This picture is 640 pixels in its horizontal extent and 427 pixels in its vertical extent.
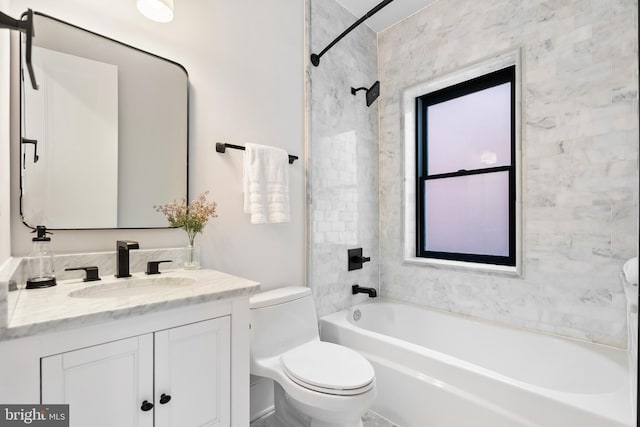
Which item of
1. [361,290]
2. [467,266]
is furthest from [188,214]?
[467,266]

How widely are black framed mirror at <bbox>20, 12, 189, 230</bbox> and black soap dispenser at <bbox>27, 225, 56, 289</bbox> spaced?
0.12m

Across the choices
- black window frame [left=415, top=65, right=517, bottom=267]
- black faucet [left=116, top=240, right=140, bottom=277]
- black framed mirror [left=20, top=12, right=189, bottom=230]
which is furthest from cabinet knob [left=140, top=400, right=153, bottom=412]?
black window frame [left=415, top=65, right=517, bottom=267]

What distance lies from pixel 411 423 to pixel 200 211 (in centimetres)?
158

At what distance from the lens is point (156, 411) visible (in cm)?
95

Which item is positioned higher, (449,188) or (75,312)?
(449,188)

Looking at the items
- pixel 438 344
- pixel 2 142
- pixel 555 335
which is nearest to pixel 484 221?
pixel 555 335

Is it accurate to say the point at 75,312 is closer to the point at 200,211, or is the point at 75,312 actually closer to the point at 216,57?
the point at 200,211

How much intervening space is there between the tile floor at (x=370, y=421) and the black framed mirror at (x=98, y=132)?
1298 millimetres

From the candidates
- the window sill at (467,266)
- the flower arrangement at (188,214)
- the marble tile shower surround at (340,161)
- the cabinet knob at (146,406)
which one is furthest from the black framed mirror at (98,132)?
the window sill at (467,266)

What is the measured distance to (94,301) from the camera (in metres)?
0.92

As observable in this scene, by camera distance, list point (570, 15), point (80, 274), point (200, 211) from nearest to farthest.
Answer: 1. point (80, 274)
2. point (200, 211)
3. point (570, 15)

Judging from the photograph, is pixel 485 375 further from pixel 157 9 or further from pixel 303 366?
pixel 157 9

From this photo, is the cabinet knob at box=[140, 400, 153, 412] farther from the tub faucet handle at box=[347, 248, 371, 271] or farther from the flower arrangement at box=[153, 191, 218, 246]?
the tub faucet handle at box=[347, 248, 371, 271]

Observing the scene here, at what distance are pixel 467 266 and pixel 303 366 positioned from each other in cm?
141
